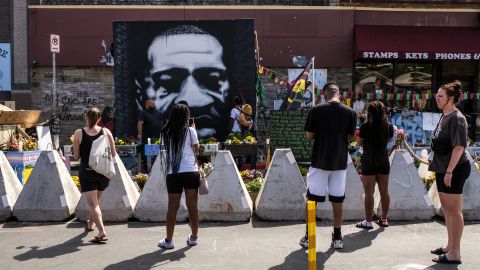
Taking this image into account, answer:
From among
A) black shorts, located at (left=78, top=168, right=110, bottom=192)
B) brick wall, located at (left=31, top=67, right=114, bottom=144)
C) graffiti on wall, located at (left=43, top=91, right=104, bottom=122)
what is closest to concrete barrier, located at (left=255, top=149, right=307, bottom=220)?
black shorts, located at (left=78, top=168, right=110, bottom=192)

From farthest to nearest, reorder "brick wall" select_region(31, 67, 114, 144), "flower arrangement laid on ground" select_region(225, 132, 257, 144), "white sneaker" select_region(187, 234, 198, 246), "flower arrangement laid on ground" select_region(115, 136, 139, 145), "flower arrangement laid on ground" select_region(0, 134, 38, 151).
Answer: "brick wall" select_region(31, 67, 114, 144)
"flower arrangement laid on ground" select_region(115, 136, 139, 145)
"flower arrangement laid on ground" select_region(225, 132, 257, 144)
"flower arrangement laid on ground" select_region(0, 134, 38, 151)
"white sneaker" select_region(187, 234, 198, 246)

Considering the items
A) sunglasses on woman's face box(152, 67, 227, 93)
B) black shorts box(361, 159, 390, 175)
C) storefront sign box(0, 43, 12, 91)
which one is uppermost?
storefront sign box(0, 43, 12, 91)

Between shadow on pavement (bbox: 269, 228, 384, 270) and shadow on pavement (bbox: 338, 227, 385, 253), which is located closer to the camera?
shadow on pavement (bbox: 269, 228, 384, 270)

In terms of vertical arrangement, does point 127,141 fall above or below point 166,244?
above

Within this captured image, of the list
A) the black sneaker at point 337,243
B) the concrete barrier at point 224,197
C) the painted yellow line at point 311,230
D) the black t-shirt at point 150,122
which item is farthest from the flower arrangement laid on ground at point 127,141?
the painted yellow line at point 311,230

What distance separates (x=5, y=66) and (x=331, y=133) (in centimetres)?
1496

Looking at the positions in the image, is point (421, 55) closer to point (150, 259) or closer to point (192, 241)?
point (192, 241)

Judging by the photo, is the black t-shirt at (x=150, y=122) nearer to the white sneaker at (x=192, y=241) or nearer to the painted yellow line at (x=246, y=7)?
the painted yellow line at (x=246, y=7)

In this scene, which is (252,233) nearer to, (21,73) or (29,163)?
(29,163)

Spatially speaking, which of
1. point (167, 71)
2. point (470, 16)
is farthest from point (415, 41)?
point (167, 71)

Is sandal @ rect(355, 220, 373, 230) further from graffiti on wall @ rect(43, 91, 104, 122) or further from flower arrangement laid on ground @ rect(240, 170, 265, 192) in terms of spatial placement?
graffiti on wall @ rect(43, 91, 104, 122)

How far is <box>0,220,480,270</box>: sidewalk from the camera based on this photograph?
18.6 ft

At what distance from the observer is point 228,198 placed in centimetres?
764

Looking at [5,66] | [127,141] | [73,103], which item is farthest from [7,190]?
[5,66]
